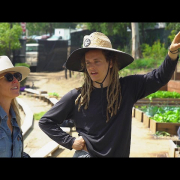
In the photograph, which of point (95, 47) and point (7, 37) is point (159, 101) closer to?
point (95, 47)

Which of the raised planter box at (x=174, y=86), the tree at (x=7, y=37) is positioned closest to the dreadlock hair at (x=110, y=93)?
the raised planter box at (x=174, y=86)

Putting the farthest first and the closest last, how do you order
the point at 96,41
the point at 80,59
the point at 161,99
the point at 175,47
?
the point at 161,99 → the point at 80,59 → the point at 96,41 → the point at 175,47

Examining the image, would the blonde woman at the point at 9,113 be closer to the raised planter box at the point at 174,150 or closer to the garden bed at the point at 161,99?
the raised planter box at the point at 174,150

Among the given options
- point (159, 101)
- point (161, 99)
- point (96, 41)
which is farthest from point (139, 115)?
point (96, 41)

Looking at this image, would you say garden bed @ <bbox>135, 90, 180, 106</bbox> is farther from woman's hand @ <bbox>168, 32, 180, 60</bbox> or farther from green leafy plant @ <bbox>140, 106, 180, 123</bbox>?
woman's hand @ <bbox>168, 32, 180, 60</bbox>

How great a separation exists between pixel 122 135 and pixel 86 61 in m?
0.64

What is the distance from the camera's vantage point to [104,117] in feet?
9.09

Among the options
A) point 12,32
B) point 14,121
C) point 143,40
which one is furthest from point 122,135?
point 143,40

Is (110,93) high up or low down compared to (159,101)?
up

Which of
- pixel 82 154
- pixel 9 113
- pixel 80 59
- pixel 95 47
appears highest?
pixel 95 47

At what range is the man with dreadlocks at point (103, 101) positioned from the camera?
2.73 m

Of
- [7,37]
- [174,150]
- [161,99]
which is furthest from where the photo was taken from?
[7,37]

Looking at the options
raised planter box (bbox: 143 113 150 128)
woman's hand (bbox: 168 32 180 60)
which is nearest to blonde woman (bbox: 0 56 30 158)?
woman's hand (bbox: 168 32 180 60)

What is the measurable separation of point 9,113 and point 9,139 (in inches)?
9.6
